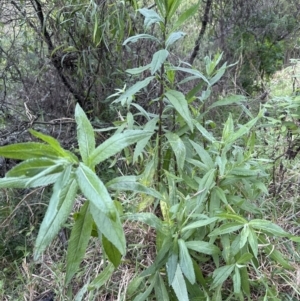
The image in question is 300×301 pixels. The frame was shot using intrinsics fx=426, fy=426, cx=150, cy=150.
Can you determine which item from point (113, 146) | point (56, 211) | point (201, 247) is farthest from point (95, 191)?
point (201, 247)

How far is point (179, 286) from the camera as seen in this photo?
136cm

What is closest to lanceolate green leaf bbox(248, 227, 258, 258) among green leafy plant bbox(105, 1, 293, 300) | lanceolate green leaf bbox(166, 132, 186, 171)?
green leafy plant bbox(105, 1, 293, 300)

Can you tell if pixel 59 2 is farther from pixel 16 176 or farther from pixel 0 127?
pixel 16 176

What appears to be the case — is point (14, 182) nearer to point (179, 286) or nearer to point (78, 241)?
point (78, 241)

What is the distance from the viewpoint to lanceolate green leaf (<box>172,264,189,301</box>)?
1.33 meters

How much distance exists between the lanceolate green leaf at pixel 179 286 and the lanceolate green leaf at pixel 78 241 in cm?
36

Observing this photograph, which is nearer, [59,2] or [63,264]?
[63,264]

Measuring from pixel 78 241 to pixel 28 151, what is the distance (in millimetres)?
286

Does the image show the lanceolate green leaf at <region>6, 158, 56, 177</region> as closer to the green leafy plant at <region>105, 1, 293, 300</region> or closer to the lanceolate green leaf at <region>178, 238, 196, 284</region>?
the green leafy plant at <region>105, 1, 293, 300</region>

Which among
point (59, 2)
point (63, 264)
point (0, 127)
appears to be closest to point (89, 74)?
point (59, 2)

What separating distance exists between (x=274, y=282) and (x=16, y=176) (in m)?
1.10

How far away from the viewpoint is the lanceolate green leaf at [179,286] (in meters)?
1.33

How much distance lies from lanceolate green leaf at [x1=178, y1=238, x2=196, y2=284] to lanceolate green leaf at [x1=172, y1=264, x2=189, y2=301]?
0.07m

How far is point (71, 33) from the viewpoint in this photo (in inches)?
108
